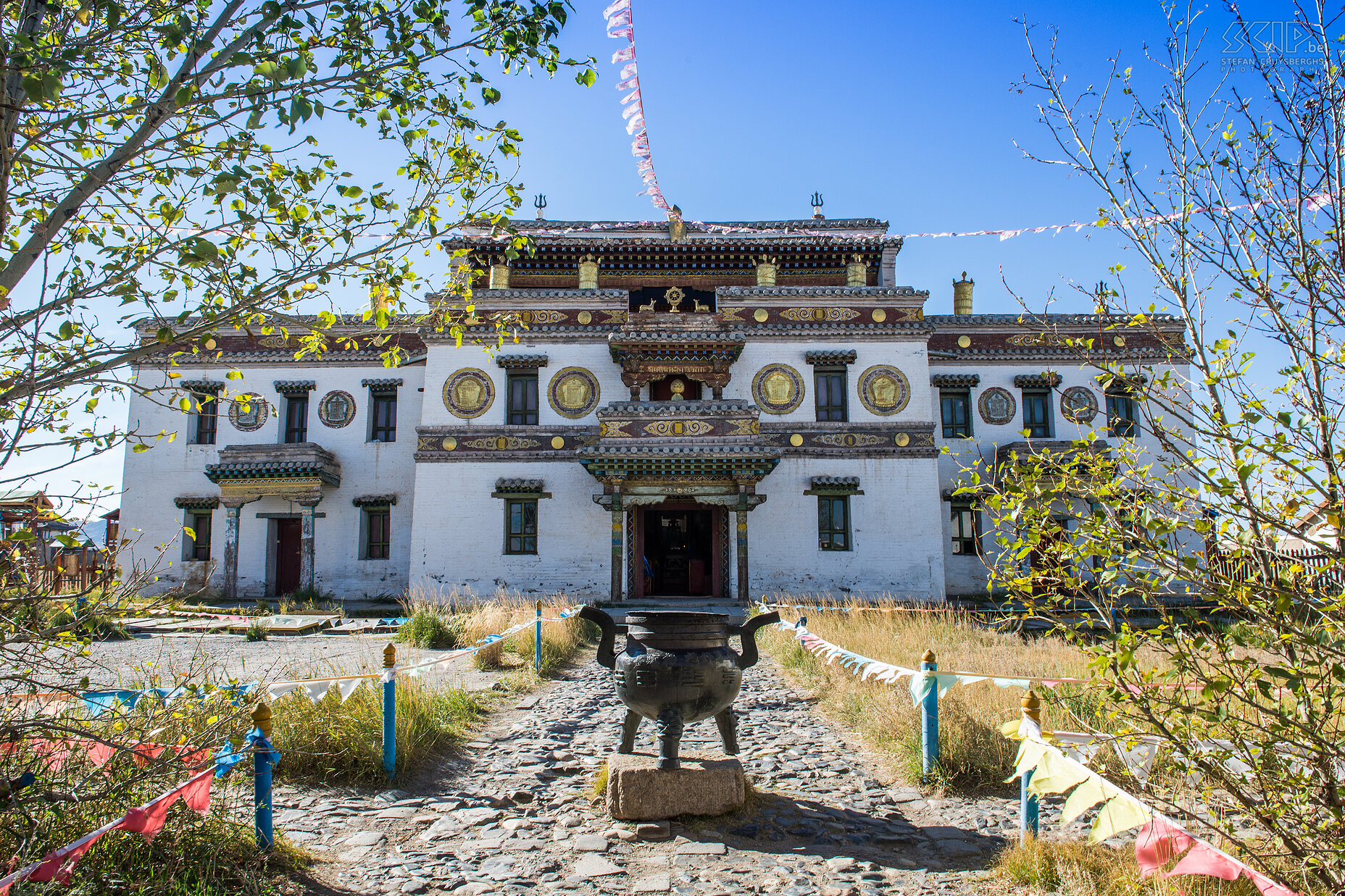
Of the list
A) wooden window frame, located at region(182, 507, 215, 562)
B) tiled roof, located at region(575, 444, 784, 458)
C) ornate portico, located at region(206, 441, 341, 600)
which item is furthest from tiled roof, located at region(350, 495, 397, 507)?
tiled roof, located at region(575, 444, 784, 458)

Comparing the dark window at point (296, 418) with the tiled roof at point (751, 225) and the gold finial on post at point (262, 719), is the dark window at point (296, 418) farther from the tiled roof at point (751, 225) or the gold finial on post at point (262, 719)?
the gold finial on post at point (262, 719)

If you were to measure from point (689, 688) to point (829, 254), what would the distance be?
19.4m

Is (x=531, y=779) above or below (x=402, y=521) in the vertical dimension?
below

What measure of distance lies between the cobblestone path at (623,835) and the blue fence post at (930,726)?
0.83 feet

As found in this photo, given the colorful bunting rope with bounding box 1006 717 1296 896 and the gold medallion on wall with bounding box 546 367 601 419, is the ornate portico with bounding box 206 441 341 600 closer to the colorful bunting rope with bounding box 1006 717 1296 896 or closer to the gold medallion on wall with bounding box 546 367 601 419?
the gold medallion on wall with bounding box 546 367 601 419

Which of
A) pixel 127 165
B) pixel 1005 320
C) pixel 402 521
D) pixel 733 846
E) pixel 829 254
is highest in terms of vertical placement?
pixel 829 254

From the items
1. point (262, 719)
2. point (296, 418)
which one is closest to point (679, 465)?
point (296, 418)

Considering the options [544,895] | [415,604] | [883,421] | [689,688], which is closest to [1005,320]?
[883,421]

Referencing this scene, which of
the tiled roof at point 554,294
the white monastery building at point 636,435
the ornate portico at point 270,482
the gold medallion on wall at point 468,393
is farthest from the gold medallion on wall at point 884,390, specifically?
the ornate portico at point 270,482

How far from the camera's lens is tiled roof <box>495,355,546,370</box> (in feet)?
70.2

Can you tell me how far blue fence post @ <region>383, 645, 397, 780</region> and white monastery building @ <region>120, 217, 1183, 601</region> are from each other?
13.5m

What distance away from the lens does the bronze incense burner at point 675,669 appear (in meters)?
5.18

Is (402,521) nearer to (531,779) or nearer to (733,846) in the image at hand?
(531,779)

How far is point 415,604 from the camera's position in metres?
16.1
